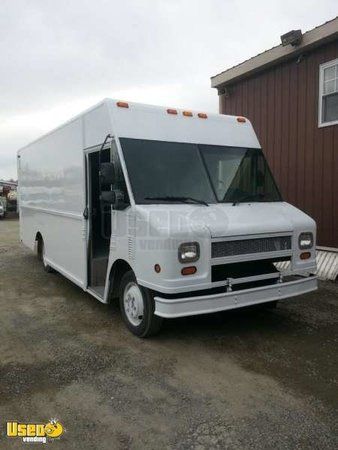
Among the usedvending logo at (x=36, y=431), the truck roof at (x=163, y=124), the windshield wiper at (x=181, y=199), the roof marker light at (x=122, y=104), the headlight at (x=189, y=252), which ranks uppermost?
the roof marker light at (x=122, y=104)

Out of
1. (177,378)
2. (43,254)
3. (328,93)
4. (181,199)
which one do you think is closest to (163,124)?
(181,199)

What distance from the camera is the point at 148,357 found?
4406 millimetres

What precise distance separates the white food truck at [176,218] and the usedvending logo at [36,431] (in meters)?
1.49

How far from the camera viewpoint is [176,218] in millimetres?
4371

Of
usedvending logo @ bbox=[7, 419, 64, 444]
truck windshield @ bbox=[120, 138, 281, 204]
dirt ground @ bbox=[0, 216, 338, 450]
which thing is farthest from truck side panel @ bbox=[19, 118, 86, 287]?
usedvending logo @ bbox=[7, 419, 64, 444]

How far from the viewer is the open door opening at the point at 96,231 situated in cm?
579

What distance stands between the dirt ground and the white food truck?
52 centimetres

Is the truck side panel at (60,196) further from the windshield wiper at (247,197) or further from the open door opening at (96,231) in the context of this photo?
the windshield wiper at (247,197)

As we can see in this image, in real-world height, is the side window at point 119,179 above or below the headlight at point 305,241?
above

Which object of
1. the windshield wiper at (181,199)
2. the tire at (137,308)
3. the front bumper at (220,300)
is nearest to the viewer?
the front bumper at (220,300)

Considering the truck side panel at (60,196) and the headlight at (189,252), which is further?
the truck side panel at (60,196)

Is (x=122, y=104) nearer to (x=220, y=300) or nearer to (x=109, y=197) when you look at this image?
(x=109, y=197)

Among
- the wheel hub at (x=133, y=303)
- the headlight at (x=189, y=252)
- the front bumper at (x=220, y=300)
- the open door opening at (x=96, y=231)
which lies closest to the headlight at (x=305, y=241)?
the front bumper at (x=220, y=300)

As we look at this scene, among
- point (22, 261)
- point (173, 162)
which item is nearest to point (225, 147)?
point (173, 162)
